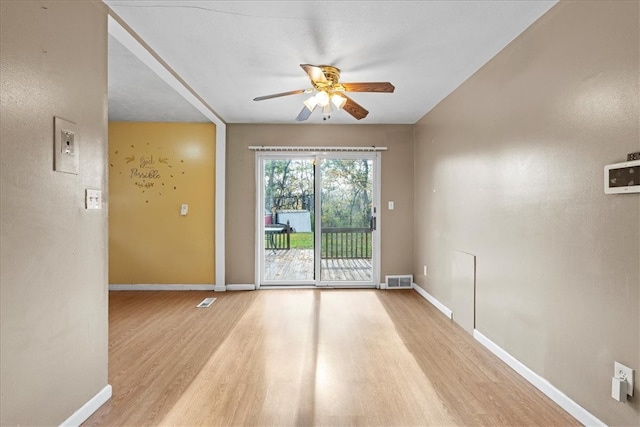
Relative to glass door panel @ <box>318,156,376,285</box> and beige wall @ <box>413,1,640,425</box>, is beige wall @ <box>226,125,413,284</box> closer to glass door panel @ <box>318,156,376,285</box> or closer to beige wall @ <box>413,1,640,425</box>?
glass door panel @ <box>318,156,376,285</box>

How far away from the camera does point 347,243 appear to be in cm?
471

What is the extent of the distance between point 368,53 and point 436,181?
186cm

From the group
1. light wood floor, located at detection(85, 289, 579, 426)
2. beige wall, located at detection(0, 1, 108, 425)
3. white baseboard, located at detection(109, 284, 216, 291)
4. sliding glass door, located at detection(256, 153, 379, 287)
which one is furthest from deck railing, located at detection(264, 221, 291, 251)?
A: beige wall, located at detection(0, 1, 108, 425)

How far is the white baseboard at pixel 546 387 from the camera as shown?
1.71 m

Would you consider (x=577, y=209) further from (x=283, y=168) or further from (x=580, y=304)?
(x=283, y=168)

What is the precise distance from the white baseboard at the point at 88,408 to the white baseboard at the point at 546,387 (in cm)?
275

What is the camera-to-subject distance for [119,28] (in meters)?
2.12

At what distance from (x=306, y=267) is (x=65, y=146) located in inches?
138

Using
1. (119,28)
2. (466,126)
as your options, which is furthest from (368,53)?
(119,28)

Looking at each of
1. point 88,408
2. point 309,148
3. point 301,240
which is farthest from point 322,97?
point 88,408

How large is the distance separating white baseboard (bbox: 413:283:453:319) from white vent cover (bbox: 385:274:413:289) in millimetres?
97

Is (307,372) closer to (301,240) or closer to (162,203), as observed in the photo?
(301,240)

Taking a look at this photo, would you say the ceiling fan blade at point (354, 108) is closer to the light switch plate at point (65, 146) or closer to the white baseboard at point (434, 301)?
the light switch plate at point (65, 146)

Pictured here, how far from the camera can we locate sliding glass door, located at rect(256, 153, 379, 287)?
4629 millimetres
